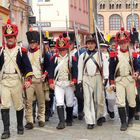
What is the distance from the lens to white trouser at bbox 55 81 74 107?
10109mm

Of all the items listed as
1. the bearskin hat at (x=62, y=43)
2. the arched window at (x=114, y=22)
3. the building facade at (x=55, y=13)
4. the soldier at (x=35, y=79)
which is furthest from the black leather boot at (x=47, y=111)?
the arched window at (x=114, y=22)

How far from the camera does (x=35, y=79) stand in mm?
10203

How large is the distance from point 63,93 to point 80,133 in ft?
3.32

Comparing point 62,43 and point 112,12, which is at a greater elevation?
point 112,12

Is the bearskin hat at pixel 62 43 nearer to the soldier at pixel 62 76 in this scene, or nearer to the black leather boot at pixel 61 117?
the soldier at pixel 62 76

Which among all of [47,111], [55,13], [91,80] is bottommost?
[47,111]

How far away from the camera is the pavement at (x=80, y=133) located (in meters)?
9.12

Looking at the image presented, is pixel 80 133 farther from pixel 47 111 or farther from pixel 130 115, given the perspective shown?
pixel 47 111

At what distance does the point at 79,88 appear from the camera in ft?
33.5

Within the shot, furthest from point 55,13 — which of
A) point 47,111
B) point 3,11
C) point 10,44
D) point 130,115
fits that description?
point 10,44

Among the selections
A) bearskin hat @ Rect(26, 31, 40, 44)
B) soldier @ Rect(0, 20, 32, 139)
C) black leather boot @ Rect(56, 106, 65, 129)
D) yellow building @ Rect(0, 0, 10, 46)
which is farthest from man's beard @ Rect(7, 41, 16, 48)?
yellow building @ Rect(0, 0, 10, 46)

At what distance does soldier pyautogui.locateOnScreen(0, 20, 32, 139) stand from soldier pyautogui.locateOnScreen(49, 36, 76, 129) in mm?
903

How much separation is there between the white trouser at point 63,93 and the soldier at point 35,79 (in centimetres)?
34

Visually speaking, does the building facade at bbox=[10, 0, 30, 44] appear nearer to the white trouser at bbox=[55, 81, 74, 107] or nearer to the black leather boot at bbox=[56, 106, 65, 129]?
the white trouser at bbox=[55, 81, 74, 107]
